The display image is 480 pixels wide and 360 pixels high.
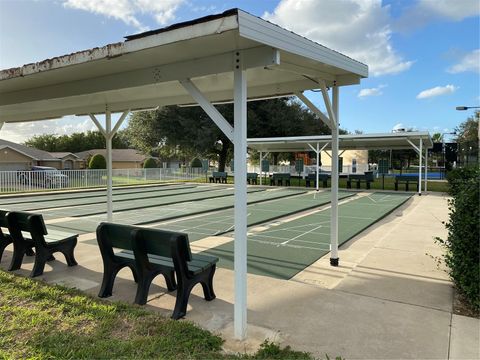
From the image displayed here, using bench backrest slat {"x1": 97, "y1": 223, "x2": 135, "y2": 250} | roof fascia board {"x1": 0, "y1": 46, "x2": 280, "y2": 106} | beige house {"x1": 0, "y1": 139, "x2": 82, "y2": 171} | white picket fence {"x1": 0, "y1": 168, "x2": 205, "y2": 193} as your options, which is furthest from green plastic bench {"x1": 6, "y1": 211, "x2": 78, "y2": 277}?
beige house {"x1": 0, "y1": 139, "x2": 82, "y2": 171}

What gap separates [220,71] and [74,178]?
21196 millimetres

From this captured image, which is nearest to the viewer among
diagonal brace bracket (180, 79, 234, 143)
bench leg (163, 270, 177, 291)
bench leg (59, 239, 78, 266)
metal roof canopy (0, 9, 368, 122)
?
metal roof canopy (0, 9, 368, 122)

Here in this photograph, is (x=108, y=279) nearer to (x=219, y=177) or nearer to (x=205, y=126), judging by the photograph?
(x=219, y=177)

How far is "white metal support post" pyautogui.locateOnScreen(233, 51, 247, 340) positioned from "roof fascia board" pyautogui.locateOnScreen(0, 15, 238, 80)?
52 cm

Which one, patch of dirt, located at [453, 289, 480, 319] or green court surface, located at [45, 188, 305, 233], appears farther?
green court surface, located at [45, 188, 305, 233]

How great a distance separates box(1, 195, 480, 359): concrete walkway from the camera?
3.25m

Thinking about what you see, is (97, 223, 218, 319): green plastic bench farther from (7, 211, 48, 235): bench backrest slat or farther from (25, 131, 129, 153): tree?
(25, 131, 129, 153): tree

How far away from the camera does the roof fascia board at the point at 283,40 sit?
112 inches

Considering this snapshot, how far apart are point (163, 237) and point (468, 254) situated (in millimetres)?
3083

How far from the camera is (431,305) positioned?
13.5 feet

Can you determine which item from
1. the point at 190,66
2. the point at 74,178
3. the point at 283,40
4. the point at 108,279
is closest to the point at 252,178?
the point at 74,178

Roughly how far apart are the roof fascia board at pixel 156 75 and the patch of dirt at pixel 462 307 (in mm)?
3196

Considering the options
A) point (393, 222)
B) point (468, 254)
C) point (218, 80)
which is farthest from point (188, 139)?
point (468, 254)

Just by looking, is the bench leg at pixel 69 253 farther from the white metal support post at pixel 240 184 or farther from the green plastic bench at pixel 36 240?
the white metal support post at pixel 240 184
